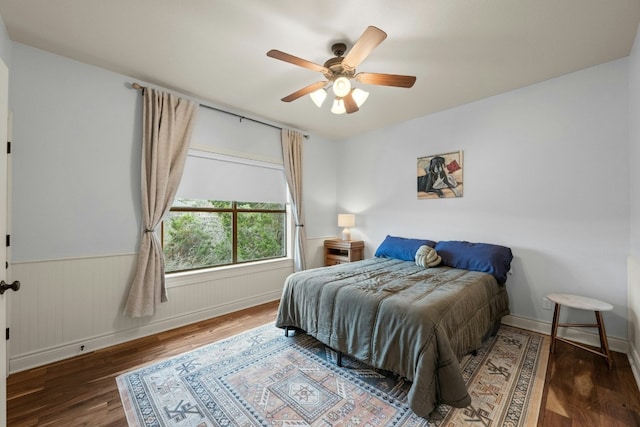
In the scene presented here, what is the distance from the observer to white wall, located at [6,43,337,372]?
Result: 2170 millimetres

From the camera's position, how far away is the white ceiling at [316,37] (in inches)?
70.6

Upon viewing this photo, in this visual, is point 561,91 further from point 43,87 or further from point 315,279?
point 43,87

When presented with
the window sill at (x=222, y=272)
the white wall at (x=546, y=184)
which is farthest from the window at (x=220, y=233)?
the white wall at (x=546, y=184)

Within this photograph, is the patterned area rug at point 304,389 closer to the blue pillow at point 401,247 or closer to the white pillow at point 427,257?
the white pillow at point 427,257

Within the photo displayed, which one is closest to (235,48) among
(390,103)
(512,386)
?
(390,103)

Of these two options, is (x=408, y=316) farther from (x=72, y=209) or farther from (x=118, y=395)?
(x=72, y=209)

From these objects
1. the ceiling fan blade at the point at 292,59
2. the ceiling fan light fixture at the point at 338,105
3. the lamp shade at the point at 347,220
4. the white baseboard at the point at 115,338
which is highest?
the ceiling fan blade at the point at 292,59

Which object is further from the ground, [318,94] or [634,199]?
[318,94]

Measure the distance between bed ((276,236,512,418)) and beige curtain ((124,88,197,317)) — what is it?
137 cm

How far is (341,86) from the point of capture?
2.10 meters

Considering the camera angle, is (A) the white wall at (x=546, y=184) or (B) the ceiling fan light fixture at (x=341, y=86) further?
(A) the white wall at (x=546, y=184)

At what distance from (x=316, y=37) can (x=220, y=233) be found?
8.29 feet

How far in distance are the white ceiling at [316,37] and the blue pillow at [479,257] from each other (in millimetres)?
1773

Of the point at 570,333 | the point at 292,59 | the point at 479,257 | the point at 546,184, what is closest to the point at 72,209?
the point at 292,59
